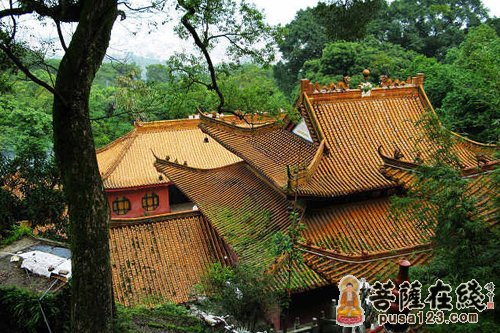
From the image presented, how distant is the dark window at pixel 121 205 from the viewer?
21.7 metres

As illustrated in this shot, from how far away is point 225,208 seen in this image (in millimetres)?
12000

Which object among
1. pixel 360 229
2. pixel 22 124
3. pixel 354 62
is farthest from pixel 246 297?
pixel 354 62

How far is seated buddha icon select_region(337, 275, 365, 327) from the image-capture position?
18.3ft

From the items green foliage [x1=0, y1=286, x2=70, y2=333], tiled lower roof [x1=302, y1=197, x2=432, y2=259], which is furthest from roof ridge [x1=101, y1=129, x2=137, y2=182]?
green foliage [x1=0, y1=286, x2=70, y2=333]

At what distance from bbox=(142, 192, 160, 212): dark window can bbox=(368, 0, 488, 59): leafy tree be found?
88.7 feet

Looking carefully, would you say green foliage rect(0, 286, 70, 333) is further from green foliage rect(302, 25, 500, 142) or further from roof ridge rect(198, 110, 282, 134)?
green foliage rect(302, 25, 500, 142)

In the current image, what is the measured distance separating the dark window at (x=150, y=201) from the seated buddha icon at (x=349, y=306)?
17.7 metres

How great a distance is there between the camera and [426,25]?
40.5 metres

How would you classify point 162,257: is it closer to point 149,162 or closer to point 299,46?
point 149,162

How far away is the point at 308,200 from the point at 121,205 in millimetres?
14077

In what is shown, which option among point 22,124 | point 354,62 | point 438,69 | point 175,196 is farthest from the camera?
point 354,62

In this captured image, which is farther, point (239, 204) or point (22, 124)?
point (22, 124)

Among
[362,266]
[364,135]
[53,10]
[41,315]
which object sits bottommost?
[41,315]

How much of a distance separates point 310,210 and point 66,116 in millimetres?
6409
